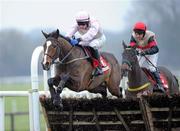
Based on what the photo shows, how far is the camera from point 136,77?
10062 mm

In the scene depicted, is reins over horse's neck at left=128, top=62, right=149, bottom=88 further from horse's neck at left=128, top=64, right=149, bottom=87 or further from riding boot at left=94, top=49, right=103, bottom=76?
riding boot at left=94, top=49, right=103, bottom=76

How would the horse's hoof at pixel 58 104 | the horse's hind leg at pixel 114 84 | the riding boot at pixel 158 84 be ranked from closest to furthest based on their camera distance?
the horse's hoof at pixel 58 104 < the riding boot at pixel 158 84 < the horse's hind leg at pixel 114 84

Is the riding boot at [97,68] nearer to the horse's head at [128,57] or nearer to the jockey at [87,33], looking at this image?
the jockey at [87,33]

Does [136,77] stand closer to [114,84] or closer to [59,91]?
[114,84]

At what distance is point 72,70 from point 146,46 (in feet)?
4.82

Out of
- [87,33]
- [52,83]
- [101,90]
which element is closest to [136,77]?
[101,90]

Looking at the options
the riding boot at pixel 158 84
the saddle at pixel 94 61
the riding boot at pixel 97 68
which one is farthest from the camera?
the riding boot at pixel 158 84

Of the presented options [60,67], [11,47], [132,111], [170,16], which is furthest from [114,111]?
[11,47]

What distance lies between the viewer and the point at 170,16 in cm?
2073

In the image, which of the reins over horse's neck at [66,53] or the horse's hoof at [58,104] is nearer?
the horse's hoof at [58,104]

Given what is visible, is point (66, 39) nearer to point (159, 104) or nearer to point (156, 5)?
point (159, 104)

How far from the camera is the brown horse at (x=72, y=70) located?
868 centimetres

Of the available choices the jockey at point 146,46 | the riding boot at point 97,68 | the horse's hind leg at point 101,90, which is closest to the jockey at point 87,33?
the riding boot at point 97,68

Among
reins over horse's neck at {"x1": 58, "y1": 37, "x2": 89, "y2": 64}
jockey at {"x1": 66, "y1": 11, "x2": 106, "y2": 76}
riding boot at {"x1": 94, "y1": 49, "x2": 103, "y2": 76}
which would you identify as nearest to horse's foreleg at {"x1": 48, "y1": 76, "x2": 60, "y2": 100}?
reins over horse's neck at {"x1": 58, "y1": 37, "x2": 89, "y2": 64}
